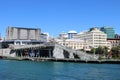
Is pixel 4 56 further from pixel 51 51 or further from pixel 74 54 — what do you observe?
pixel 74 54

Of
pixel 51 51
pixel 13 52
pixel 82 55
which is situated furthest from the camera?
pixel 13 52

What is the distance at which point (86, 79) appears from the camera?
57844 mm

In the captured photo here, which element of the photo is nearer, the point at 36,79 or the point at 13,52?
the point at 36,79

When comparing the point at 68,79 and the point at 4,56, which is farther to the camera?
the point at 4,56

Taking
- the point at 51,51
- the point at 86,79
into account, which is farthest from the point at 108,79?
the point at 51,51

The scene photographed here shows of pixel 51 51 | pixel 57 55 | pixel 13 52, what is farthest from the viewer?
pixel 13 52

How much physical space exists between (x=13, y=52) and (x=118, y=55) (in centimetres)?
5676

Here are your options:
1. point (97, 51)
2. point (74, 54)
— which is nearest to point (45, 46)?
point (74, 54)

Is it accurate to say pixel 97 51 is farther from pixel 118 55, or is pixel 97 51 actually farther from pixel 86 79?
pixel 86 79

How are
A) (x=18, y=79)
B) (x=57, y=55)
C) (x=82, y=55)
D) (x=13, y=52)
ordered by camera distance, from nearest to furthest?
(x=18, y=79) < (x=82, y=55) < (x=57, y=55) < (x=13, y=52)

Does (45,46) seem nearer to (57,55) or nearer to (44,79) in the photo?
(57,55)

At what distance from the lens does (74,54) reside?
528 ft

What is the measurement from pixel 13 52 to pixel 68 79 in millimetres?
138822

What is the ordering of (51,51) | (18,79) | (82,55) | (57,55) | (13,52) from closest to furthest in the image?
(18,79) → (82,55) → (57,55) → (51,51) → (13,52)
